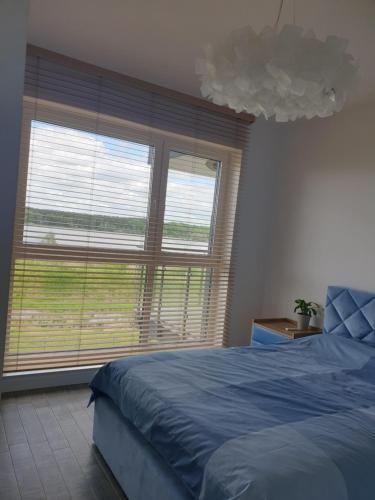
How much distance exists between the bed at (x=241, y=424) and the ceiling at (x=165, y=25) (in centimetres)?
204

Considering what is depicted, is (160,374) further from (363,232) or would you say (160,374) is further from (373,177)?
(373,177)

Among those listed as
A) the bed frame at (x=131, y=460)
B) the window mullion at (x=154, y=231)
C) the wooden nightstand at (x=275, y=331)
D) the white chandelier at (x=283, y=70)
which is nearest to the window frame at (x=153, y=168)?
the window mullion at (x=154, y=231)

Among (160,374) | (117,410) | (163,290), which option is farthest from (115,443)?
A: (163,290)

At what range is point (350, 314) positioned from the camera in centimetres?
313

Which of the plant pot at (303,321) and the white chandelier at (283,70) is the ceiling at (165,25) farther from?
the plant pot at (303,321)

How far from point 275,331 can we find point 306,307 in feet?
1.20

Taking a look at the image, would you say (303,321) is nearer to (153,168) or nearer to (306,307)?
(306,307)

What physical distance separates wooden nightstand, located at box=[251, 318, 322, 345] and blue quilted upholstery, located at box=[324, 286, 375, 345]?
22 centimetres

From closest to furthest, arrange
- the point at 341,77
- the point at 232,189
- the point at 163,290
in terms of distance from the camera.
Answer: the point at 341,77 < the point at 163,290 < the point at 232,189

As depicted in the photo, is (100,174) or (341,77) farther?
(100,174)

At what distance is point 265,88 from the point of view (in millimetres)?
1554

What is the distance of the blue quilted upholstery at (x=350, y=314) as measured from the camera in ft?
9.88

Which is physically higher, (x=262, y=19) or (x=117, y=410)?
(x=262, y=19)

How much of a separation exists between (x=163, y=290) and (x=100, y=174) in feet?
3.92
